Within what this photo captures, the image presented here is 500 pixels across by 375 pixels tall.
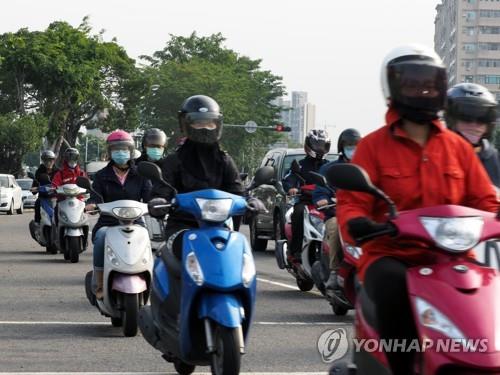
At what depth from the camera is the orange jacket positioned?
5.38 metres

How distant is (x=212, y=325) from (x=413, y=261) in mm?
2223

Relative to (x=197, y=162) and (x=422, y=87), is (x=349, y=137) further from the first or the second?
(x=422, y=87)

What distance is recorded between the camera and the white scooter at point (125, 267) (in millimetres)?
10445

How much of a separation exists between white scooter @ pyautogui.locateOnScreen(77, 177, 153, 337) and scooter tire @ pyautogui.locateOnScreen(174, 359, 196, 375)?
209 cm

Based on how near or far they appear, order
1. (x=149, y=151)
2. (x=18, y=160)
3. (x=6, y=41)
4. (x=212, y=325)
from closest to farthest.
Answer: (x=212, y=325), (x=149, y=151), (x=6, y=41), (x=18, y=160)

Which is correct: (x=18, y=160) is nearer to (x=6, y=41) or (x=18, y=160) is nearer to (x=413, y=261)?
(x=6, y=41)

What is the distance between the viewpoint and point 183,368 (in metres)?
8.30

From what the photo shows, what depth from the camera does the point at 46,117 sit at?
7000 centimetres

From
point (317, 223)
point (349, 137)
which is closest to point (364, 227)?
point (349, 137)

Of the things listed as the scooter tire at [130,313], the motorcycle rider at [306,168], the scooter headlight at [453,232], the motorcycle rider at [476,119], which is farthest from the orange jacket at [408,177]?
the motorcycle rider at [306,168]

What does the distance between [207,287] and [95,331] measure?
3.81 meters

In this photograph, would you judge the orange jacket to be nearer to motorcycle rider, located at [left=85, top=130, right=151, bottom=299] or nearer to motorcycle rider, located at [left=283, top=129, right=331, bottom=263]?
motorcycle rider, located at [left=85, top=130, right=151, bottom=299]

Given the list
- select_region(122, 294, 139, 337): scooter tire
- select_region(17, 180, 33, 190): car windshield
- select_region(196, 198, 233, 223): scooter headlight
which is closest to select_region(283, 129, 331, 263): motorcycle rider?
select_region(122, 294, 139, 337): scooter tire

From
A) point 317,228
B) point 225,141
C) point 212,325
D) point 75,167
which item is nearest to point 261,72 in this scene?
point 225,141
